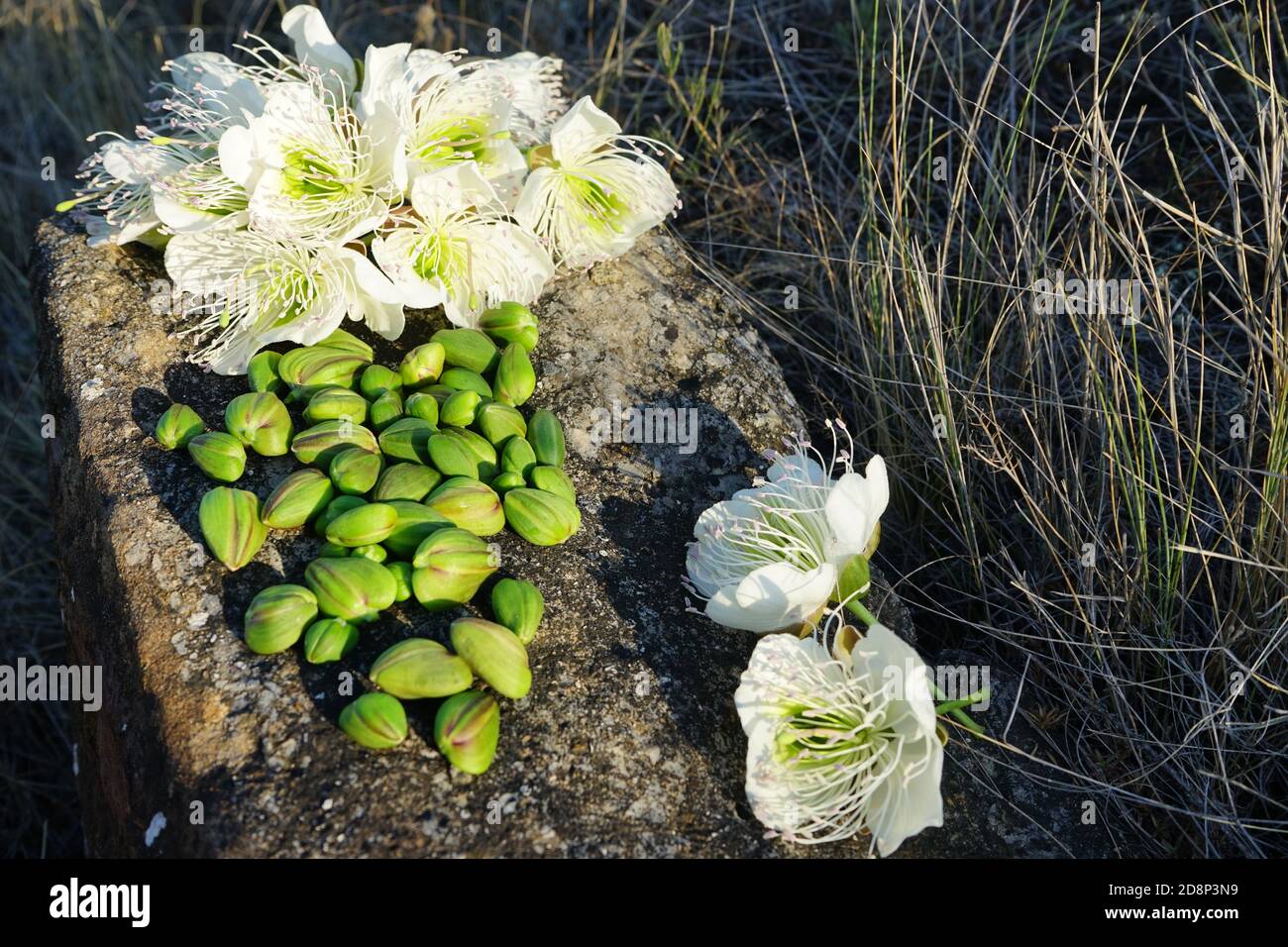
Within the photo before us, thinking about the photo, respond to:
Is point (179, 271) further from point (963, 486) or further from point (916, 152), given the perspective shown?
point (916, 152)

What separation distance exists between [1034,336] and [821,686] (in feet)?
3.44

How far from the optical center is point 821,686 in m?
1.75

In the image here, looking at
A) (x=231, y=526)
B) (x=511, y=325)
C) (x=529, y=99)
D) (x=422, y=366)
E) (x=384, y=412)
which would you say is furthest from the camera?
(x=529, y=99)

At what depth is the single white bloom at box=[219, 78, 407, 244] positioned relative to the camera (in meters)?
2.15

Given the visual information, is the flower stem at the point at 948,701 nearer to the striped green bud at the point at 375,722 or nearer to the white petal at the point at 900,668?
the white petal at the point at 900,668

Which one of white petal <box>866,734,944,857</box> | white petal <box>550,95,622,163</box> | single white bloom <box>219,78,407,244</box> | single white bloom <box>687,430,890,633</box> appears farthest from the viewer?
white petal <box>550,95,622,163</box>

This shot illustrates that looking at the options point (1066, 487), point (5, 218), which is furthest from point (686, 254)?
point (5, 218)

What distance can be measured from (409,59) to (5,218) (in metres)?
2.45

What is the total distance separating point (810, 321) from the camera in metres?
2.91

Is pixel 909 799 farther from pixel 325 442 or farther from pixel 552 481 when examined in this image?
pixel 325 442

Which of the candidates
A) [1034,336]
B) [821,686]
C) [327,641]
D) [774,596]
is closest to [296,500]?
[327,641]

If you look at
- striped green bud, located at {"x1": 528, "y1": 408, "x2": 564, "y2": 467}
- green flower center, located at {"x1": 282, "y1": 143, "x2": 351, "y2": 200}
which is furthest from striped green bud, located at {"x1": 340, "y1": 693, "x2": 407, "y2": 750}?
green flower center, located at {"x1": 282, "y1": 143, "x2": 351, "y2": 200}

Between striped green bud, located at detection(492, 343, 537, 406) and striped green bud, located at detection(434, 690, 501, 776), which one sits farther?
striped green bud, located at detection(492, 343, 537, 406)

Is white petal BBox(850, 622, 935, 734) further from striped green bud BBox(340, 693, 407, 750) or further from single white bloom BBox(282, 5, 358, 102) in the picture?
single white bloom BBox(282, 5, 358, 102)
